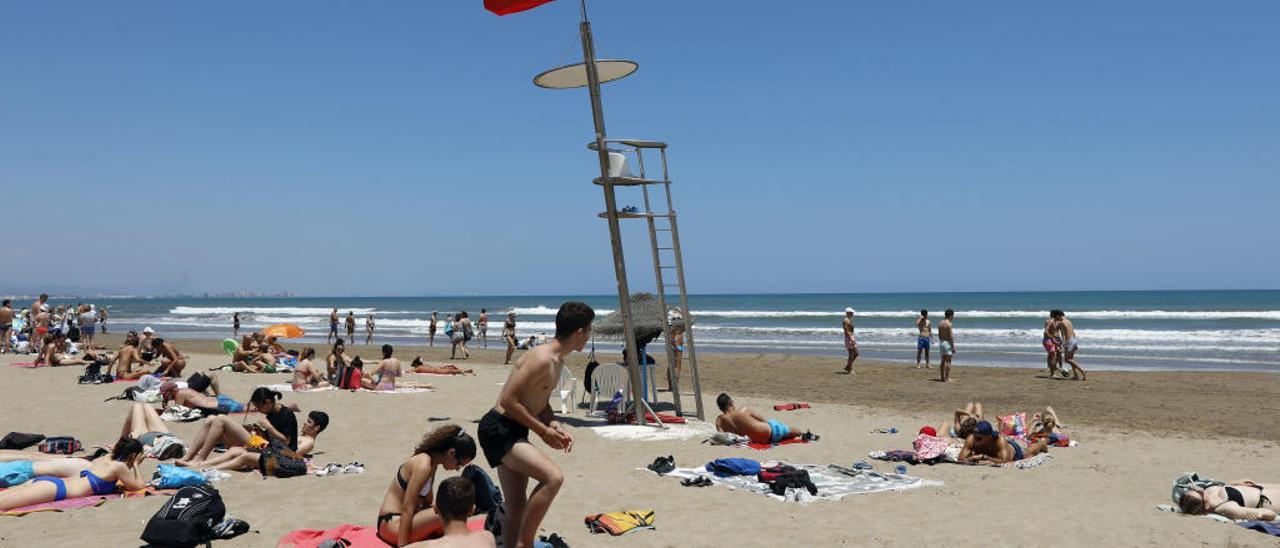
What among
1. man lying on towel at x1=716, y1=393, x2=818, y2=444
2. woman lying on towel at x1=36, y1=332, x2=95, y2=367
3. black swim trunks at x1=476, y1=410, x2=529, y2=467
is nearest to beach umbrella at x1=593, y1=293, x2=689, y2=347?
man lying on towel at x1=716, y1=393, x2=818, y2=444

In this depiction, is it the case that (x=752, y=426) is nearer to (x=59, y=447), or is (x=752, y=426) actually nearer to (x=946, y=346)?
(x=59, y=447)

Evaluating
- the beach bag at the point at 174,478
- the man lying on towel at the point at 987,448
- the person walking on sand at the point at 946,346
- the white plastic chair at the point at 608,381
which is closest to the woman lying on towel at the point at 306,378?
the white plastic chair at the point at 608,381

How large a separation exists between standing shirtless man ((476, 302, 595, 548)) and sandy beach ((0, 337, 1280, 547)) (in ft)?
4.40

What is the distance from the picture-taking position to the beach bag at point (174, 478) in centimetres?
633

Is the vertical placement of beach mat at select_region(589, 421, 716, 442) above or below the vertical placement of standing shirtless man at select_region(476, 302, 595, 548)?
below

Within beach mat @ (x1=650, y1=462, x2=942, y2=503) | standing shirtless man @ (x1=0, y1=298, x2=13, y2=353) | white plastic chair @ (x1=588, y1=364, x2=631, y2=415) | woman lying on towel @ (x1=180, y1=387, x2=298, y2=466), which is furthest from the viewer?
standing shirtless man @ (x1=0, y1=298, x2=13, y2=353)

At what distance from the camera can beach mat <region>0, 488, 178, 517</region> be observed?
5539mm

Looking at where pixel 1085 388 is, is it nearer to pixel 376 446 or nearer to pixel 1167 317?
pixel 376 446

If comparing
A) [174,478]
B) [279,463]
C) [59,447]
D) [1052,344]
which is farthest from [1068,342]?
[59,447]

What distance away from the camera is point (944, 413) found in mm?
11695

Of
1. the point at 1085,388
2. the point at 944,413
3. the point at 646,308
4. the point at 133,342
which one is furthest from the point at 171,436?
the point at 1085,388

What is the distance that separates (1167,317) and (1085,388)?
40210mm

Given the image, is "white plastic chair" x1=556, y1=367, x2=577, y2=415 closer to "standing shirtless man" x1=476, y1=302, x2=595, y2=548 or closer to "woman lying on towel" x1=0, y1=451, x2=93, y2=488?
"woman lying on towel" x1=0, y1=451, x2=93, y2=488

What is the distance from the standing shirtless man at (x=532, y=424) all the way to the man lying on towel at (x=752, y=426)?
Result: 5.11m
